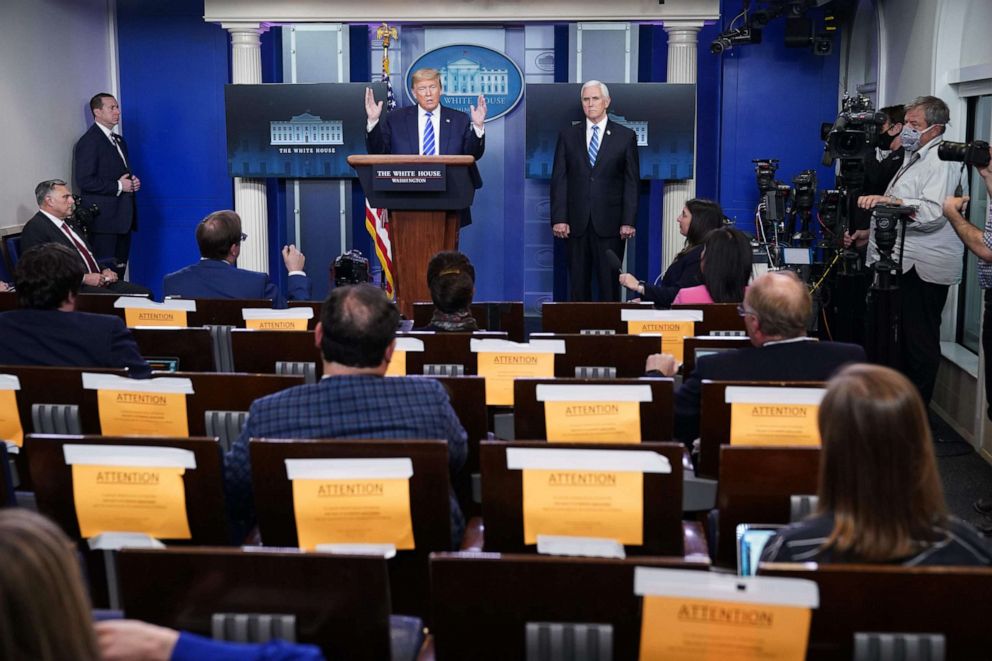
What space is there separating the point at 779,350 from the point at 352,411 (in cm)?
124

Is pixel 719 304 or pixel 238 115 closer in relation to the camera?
pixel 719 304

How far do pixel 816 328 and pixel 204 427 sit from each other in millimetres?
5480

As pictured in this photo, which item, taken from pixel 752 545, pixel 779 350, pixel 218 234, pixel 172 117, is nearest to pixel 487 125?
pixel 172 117

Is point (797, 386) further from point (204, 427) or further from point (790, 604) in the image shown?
point (204, 427)

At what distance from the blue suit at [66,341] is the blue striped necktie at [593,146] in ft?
14.6

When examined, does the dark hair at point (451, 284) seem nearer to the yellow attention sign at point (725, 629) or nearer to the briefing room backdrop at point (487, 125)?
the yellow attention sign at point (725, 629)

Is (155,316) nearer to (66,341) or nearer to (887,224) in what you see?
(66,341)

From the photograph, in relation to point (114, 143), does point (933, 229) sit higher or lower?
lower

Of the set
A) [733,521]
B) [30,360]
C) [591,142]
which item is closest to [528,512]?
[733,521]

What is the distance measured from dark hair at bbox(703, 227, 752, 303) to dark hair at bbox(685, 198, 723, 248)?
0.70m

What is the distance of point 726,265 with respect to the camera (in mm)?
4449

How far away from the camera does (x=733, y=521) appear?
2.30 metres

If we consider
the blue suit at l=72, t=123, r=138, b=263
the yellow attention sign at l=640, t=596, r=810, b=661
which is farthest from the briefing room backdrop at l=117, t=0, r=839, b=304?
the yellow attention sign at l=640, t=596, r=810, b=661

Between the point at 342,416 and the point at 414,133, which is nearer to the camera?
the point at 342,416
